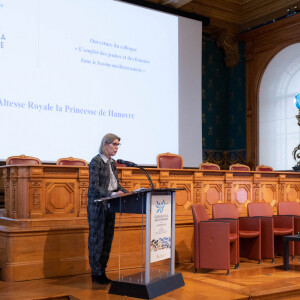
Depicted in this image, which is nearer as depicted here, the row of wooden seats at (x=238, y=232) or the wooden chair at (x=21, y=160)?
the row of wooden seats at (x=238, y=232)

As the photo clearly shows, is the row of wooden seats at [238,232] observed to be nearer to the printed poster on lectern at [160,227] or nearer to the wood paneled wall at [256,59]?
the printed poster on lectern at [160,227]

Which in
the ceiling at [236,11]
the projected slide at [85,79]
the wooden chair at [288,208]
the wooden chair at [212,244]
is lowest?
the wooden chair at [212,244]

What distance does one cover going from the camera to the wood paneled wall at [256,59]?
985 centimetres

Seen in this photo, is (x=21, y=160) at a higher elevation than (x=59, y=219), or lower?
higher

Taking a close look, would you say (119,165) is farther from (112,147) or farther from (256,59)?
(256,59)

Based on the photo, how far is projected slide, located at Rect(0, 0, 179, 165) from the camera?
23.2 feet

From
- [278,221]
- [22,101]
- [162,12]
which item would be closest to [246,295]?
[278,221]

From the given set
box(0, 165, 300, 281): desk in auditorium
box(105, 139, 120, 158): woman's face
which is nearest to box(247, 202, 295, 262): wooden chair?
box(0, 165, 300, 281): desk in auditorium

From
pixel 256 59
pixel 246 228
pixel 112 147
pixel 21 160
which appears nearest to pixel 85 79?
pixel 21 160

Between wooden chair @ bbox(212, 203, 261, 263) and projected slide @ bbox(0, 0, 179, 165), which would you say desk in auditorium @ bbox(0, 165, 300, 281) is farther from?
projected slide @ bbox(0, 0, 179, 165)

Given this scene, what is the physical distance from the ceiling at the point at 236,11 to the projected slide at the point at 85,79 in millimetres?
1642

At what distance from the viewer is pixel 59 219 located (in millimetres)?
4801

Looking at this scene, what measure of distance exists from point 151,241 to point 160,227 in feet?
0.55

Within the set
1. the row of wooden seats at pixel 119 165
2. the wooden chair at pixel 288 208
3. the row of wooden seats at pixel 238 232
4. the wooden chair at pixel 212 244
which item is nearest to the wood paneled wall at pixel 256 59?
the row of wooden seats at pixel 119 165
